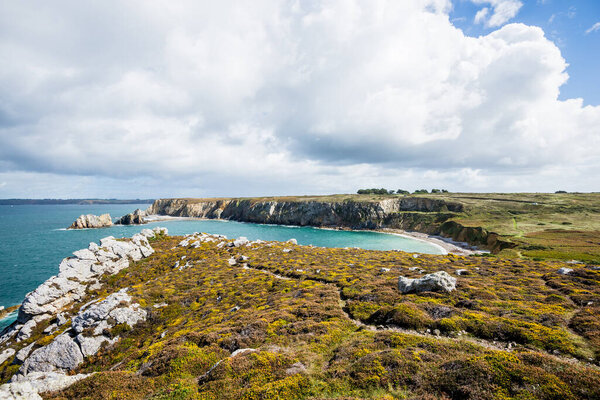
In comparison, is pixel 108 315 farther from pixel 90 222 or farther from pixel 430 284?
pixel 90 222

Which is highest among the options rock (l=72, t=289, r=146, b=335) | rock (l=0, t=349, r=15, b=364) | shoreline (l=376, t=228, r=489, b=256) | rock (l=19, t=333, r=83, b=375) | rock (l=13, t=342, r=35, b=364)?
rock (l=72, t=289, r=146, b=335)

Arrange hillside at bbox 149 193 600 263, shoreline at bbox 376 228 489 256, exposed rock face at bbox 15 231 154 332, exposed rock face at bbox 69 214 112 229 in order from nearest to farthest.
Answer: exposed rock face at bbox 15 231 154 332
hillside at bbox 149 193 600 263
shoreline at bbox 376 228 489 256
exposed rock face at bbox 69 214 112 229

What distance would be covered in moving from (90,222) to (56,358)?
592ft

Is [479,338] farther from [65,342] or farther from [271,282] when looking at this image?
[65,342]

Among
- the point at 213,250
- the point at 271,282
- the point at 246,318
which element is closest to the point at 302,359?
the point at 246,318

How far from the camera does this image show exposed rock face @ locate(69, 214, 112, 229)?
150712 mm

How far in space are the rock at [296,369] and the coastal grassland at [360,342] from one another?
0.18 ft

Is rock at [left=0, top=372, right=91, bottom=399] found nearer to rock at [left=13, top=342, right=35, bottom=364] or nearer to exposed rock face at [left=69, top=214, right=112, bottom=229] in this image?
rock at [left=13, top=342, right=35, bottom=364]

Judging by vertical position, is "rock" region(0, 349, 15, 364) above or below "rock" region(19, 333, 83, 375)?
below

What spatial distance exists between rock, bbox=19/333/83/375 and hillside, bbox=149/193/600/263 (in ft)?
254

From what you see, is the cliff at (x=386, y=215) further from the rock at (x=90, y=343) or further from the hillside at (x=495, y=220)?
the rock at (x=90, y=343)

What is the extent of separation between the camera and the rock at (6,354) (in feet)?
81.7

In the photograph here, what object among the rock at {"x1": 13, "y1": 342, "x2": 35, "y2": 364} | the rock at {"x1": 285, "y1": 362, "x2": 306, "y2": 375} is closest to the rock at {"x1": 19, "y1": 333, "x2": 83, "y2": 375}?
the rock at {"x1": 13, "y1": 342, "x2": 35, "y2": 364}

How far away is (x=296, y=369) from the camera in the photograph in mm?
12352
